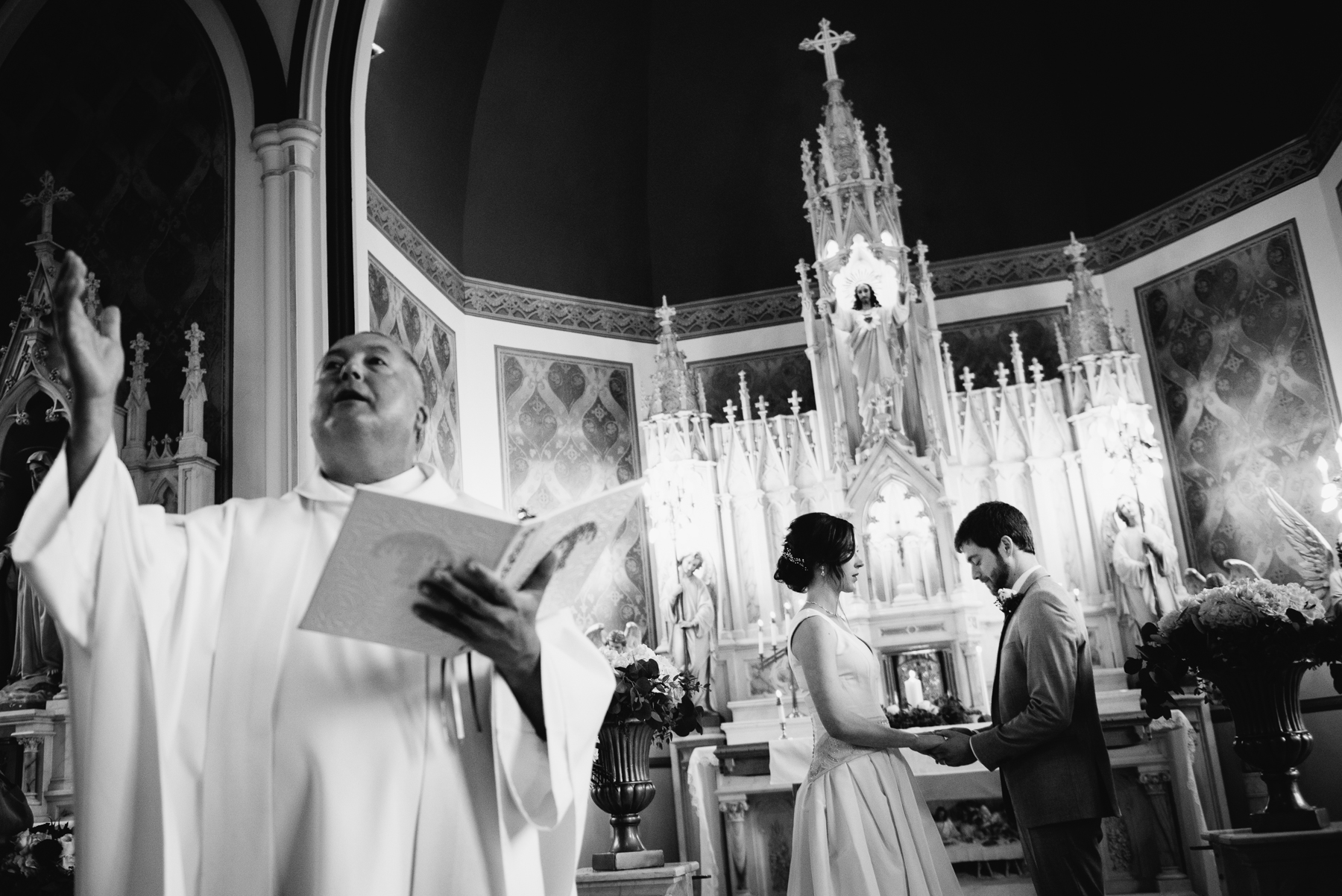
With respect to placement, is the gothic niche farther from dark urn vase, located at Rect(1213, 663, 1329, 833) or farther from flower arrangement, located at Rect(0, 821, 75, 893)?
flower arrangement, located at Rect(0, 821, 75, 893)

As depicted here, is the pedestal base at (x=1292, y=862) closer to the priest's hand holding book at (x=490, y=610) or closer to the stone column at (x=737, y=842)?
the priest's hand holding book at (x=490, y=610)

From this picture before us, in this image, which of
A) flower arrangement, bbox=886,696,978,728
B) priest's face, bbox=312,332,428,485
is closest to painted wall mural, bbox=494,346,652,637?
flower arrangement, bbox=886,696,978,728

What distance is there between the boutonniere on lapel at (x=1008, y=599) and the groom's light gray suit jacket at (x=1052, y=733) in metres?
0.06

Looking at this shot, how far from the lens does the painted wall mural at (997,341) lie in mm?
9648

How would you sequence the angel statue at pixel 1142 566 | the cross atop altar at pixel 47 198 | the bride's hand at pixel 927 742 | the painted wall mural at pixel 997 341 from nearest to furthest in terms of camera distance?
the bride's hand at pixel 927 742, the cross atop altar at pixel 47 198, the angel statue at pixel 1142 566, the painted wall mural at pixel 997 341

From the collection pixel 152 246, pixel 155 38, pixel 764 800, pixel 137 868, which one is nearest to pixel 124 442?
pixel 152 246

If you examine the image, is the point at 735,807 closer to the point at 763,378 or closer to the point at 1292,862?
the point at 1292,862

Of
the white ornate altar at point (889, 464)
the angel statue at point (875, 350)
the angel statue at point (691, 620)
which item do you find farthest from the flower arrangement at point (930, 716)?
the angel statue at point (875, 350)

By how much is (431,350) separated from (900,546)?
3.88 m

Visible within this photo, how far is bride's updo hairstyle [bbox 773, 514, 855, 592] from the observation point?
10.3 feet

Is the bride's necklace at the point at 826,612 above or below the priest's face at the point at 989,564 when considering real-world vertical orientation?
below

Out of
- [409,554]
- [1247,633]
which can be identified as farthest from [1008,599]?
[409,554]

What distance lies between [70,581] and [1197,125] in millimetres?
9471

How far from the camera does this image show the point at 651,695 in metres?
3.80
